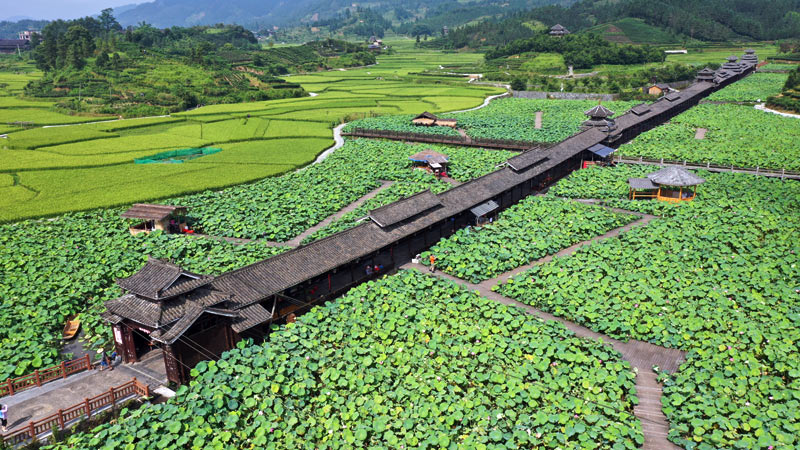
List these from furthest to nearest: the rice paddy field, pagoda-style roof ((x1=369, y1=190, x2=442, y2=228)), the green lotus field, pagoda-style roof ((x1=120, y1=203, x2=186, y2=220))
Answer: the rice paddy field → pagoda-style roof ((x1=120, y1=203, x2=186, y2=220)) → pagoda-style roof ((x1=369, y1=190, x2=442, y2=228)) → the green lotus field

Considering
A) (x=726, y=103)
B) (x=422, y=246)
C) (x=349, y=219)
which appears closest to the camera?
(x=422, y=246)

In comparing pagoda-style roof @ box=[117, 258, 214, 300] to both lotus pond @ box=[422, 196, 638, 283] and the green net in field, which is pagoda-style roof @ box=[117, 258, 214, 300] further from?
the green net in field

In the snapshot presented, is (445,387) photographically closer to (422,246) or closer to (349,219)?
(422,246)

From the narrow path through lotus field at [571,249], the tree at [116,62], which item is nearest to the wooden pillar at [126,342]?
the narrow path through lotus field at [571,249]

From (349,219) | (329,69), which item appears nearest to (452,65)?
(329,69)

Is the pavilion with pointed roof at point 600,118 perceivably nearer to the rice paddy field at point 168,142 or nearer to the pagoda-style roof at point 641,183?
the pagoda-style roof at point 641,183

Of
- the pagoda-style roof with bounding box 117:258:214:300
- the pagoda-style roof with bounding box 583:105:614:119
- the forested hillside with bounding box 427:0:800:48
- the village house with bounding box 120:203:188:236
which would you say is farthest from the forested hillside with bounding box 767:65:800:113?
the forested hillside with bounding box 427:0:800:48

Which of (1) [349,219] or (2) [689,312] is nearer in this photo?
(2) [689,312]

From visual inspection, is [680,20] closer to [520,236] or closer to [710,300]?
[520,236]
